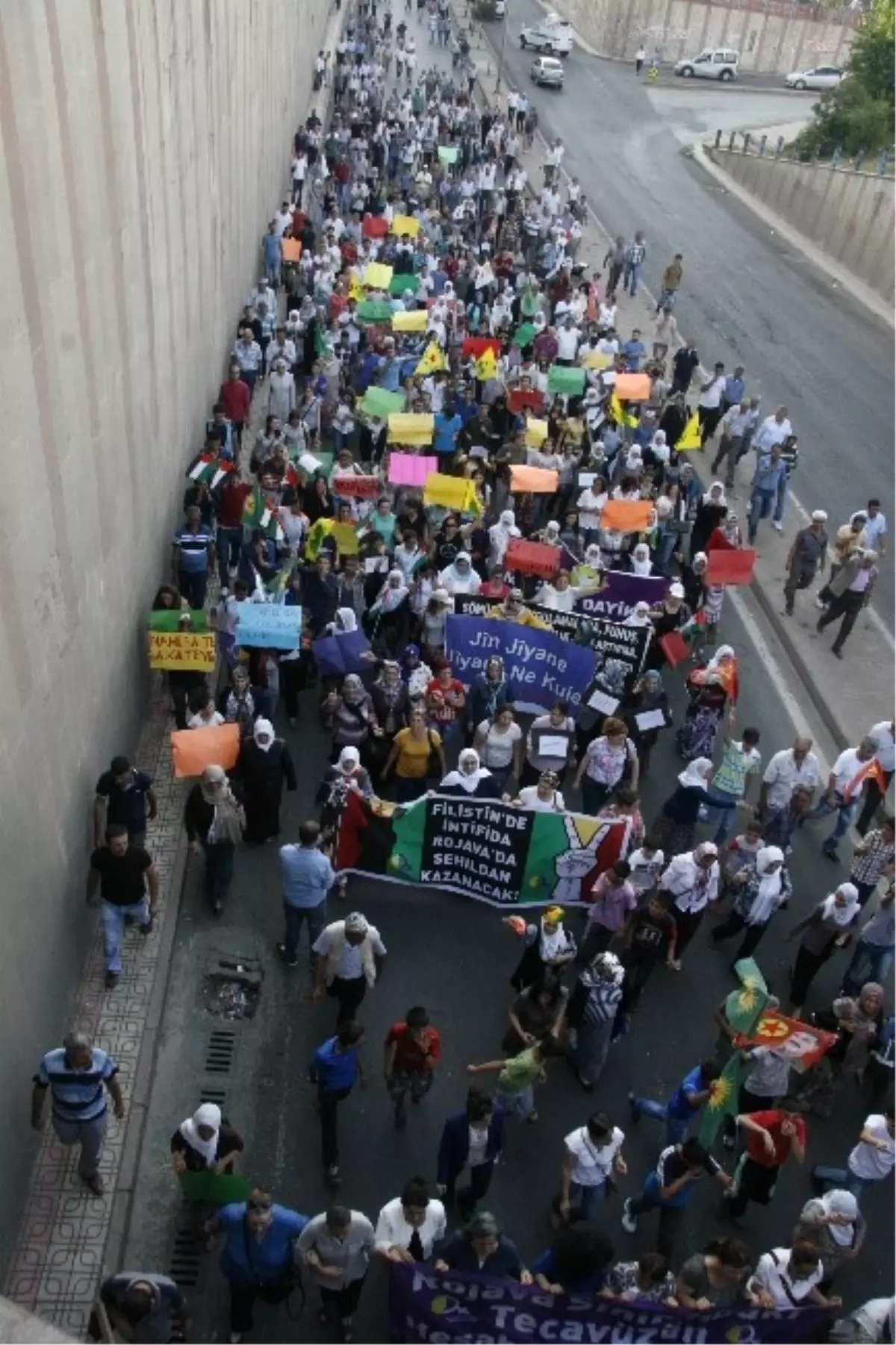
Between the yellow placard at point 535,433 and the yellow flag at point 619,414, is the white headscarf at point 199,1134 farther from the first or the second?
the yellow flag at point 619,414

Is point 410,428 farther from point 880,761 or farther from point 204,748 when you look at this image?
point 880,761

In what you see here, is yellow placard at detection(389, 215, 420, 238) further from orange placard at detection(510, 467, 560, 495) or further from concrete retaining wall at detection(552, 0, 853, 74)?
concrete retaining wall at detection(552, 0, 853, 74)

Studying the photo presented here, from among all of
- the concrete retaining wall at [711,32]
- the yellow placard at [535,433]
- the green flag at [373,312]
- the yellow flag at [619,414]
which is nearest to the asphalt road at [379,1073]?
the yellow placard at [535,433]

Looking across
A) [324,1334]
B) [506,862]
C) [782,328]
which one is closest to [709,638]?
[506,862]

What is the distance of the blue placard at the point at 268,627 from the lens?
A: 36.3 feet

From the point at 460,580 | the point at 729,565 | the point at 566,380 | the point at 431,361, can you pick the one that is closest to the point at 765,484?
the point at 566,380

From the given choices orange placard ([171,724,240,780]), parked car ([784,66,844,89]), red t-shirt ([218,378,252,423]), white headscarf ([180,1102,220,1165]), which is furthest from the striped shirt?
parked car ([784,66,844,89])

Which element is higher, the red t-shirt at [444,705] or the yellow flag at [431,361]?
the red t-shirt at [444,705]

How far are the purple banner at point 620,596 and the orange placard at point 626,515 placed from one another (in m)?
1.64

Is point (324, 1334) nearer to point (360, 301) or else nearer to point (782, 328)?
point (360, 301)

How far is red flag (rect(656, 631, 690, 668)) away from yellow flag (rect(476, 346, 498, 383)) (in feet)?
21.6

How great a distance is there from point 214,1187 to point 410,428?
10060 mm

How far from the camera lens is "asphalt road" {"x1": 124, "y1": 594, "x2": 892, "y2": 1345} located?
792 cm

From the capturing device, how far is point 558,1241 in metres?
6.54
